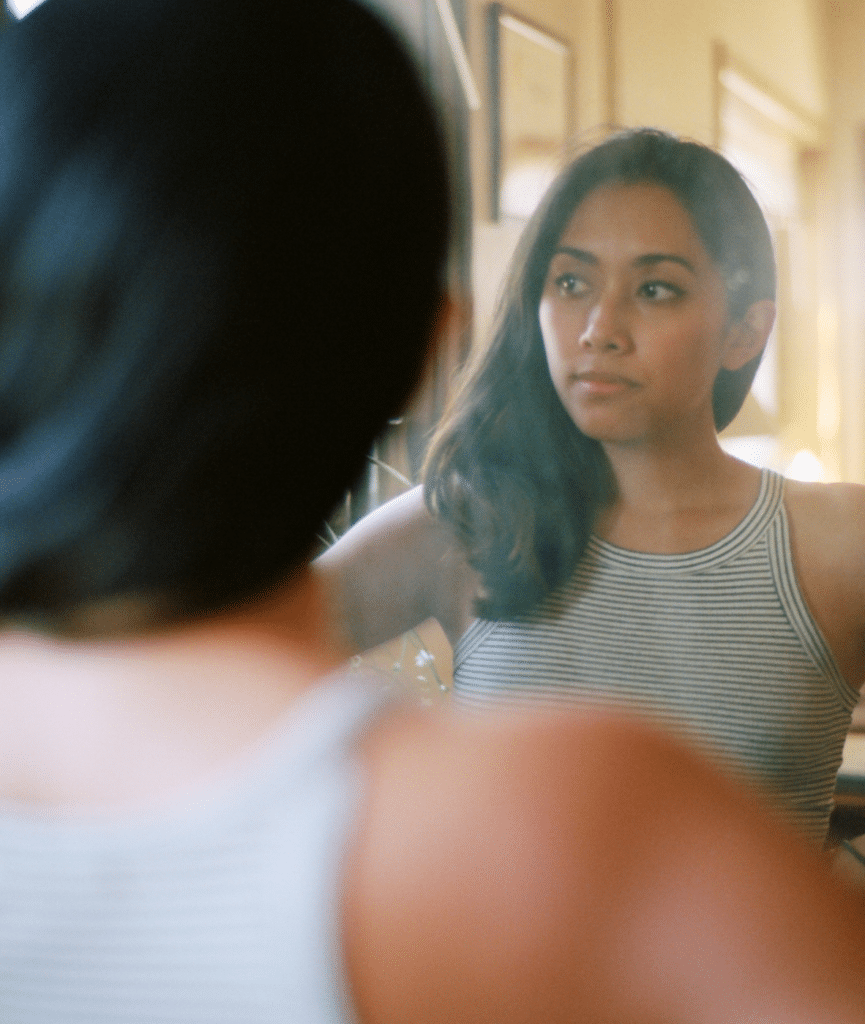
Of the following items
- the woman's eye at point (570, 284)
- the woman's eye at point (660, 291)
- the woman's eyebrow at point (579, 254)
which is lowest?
the woman's eye at point (660, 291)

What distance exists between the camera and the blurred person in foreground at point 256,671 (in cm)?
16

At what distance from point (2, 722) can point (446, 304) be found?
170mm

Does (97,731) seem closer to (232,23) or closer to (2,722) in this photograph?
(2,722)

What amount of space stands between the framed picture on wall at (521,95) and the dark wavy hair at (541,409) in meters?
0.12

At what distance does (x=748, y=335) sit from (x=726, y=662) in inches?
8.8

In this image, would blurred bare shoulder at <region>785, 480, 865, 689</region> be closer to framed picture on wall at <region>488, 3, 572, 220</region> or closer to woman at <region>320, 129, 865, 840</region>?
woman at <region>320, 129, 865, 840</region>

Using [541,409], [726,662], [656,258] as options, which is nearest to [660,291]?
[656,258]

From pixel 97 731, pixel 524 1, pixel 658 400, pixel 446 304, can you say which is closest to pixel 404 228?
pixel 446 304

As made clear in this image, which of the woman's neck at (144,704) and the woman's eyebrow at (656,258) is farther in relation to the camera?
the woman's eyebrow at (656,258)

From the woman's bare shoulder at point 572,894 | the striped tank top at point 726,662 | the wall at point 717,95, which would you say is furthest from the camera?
the wall at point 717,95

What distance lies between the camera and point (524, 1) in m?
0.75

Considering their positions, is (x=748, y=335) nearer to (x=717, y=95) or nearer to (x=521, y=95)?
(x=717, y=95)

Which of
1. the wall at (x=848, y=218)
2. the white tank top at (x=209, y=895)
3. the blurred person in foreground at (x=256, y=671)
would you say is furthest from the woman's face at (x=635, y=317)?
the white tank top at (x=209, y=895)

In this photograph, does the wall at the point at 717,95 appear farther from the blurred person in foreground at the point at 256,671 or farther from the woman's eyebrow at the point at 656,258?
the blurred person in foreground at the point at 256,671
